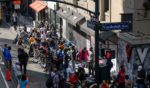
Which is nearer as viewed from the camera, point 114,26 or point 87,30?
point 114,26

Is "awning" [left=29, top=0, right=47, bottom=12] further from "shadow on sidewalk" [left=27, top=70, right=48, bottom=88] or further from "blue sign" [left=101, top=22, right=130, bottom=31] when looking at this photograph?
"blue sign" [left=101, top=22, right=130, bottom=31]

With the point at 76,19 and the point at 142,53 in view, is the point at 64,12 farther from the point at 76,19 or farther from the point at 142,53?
the point at 142,53

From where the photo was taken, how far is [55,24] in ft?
141

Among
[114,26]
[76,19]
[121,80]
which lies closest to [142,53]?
[121,80]

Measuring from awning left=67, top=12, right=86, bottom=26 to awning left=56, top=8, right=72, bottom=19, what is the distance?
3.05 ft

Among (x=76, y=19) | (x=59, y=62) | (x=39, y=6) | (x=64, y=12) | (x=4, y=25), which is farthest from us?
(x=4, y=25)

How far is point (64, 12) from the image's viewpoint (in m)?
39.1

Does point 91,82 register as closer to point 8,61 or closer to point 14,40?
point 8,61

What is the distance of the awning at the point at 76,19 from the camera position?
33281 mm

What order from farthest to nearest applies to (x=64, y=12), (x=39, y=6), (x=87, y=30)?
1. (x=39, y=6)
2. (x=64, y=12)
3. (x=87, y=30)

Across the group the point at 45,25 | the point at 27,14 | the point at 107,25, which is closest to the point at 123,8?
the point at 107,25

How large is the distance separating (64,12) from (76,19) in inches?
208

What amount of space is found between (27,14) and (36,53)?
2258 centimetres

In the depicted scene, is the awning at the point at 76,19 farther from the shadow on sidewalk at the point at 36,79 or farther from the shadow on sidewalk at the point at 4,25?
the shadow on sidewalk at the point at 4,25
